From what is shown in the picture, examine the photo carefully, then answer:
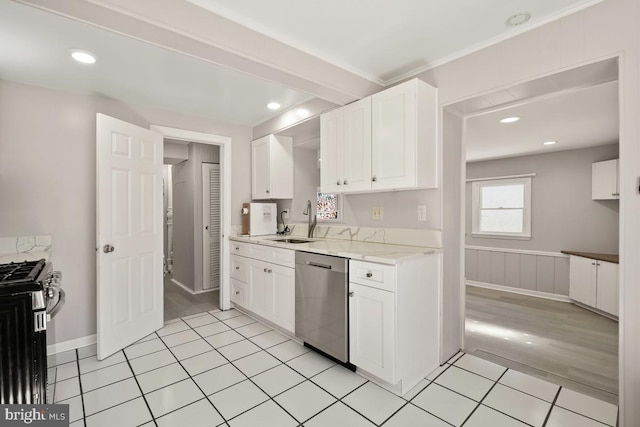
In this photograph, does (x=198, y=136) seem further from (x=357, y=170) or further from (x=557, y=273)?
(x=557, y=273)

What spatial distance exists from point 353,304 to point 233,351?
47.0 inches

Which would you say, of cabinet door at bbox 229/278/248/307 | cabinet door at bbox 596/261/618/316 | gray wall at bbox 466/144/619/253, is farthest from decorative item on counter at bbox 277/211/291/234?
cabinet door at bbox 596/261/618/316

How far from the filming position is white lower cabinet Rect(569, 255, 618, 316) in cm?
359

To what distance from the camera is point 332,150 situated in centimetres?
273

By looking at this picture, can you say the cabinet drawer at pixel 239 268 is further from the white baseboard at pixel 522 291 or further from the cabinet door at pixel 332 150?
the white baseboard at pixel 522 291

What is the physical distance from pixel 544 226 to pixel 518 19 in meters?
3.95

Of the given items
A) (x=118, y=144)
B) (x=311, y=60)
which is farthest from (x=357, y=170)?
(x=118, y=144)

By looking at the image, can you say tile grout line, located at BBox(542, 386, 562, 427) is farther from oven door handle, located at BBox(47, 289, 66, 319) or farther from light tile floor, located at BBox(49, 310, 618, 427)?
oven door handle, located at BBox(47, 289, 66, 319)

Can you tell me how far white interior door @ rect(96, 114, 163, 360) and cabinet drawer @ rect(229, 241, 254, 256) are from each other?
79 centimetres

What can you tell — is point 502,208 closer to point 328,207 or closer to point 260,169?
point 328,207

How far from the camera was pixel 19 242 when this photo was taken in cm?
245

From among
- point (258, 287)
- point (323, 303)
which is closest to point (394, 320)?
point (323, 303)

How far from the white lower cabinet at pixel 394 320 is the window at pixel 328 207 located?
117 cm

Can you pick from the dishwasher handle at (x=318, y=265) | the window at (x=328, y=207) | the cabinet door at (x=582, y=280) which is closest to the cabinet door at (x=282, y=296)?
the dishwasher handle at (x=318, y=265)
